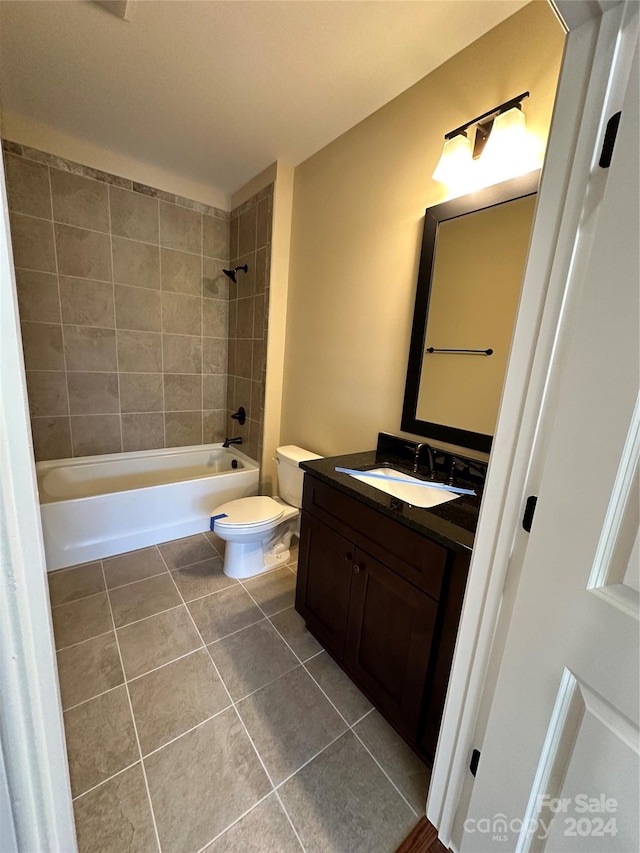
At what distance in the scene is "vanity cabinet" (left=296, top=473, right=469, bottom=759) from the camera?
1003 mm

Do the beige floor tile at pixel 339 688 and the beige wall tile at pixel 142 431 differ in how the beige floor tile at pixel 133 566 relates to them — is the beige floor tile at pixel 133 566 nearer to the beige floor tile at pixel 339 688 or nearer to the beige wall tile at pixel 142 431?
the beige wall tile at pixel 142 431

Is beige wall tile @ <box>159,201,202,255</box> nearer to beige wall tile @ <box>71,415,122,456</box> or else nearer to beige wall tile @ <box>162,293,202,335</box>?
beige wall tile @ <box>162,293,202,335</box>

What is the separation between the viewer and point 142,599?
72.2 inches

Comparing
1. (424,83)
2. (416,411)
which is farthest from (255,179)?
(416,411)

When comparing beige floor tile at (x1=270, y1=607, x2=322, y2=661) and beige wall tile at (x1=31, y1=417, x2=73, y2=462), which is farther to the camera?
beige wall tile at (x1=31, y1=417, x2=73, y2=462)

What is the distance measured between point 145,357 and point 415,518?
245cm

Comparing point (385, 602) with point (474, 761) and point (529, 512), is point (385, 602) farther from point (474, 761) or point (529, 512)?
point (529, 512)

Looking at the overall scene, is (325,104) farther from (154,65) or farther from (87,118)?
(87,118)

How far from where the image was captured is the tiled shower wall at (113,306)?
2189 millimetres

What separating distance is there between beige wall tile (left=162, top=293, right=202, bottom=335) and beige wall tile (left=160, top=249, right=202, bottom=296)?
0.05 metres

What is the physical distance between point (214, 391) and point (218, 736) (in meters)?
2.38

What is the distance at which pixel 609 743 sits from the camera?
1.80 ft

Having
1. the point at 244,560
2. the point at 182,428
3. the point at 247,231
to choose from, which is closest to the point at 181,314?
the point at 247,231

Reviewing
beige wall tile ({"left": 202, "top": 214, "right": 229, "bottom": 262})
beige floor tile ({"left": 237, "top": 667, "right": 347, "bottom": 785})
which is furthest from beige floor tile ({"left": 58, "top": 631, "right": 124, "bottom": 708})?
beige wall tile ({"left": 202, "top": 214, "right": 229, "bottom": 262})
